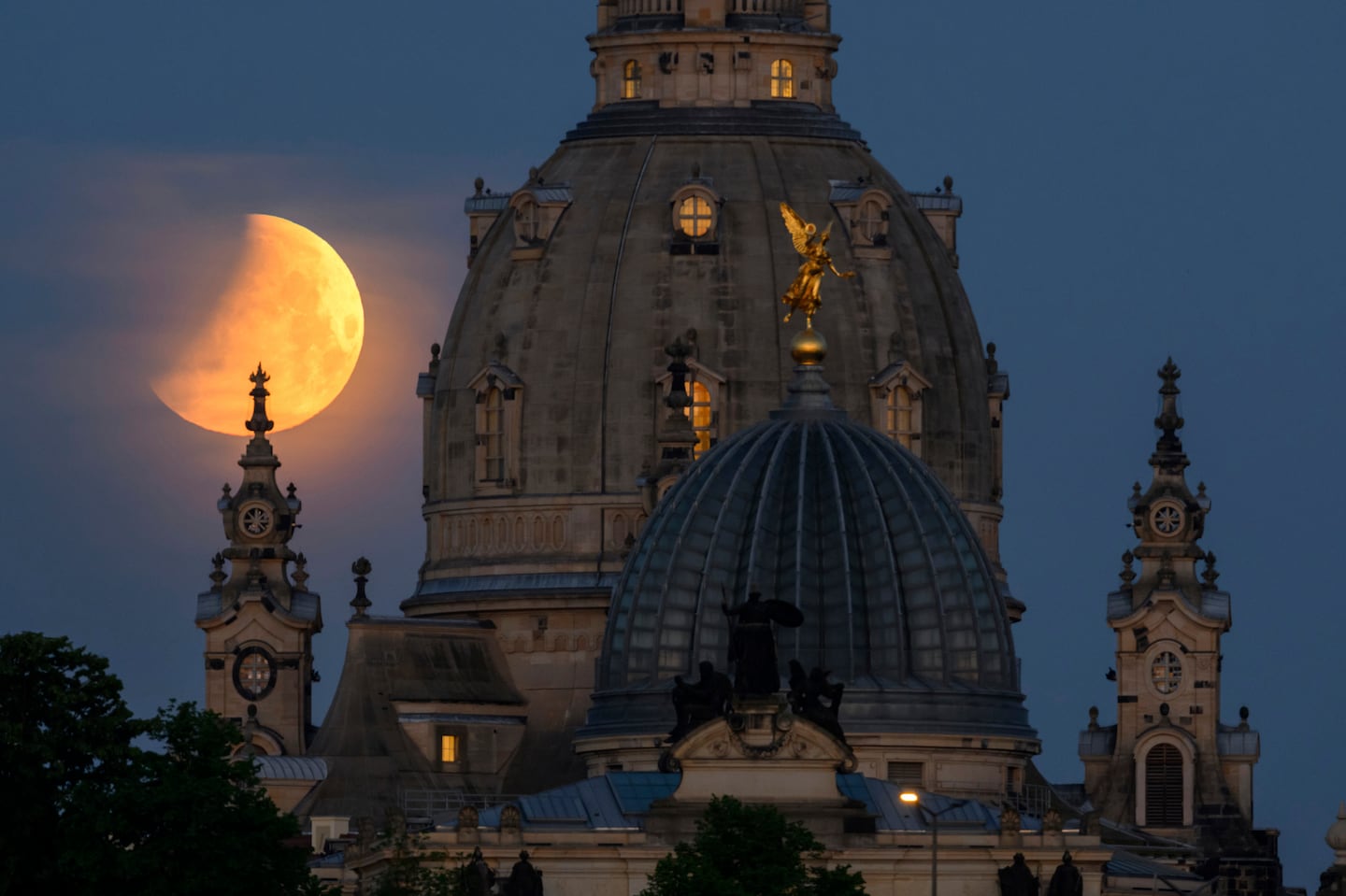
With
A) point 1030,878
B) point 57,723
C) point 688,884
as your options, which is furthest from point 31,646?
point 1030,878

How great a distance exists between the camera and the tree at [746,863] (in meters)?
185

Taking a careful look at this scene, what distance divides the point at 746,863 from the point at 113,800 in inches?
566

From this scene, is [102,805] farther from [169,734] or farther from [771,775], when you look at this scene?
[771,775]

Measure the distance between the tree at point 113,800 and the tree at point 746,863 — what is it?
326 inches

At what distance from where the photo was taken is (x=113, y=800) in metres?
182

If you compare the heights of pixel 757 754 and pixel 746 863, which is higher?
pixel 757 754

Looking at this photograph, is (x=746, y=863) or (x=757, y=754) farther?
(x=757, y=754)

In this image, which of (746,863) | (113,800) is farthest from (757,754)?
(113,800)

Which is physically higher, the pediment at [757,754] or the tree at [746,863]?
the pediment at [757,754]

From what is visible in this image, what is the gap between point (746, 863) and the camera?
18738 cm

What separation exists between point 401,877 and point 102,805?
7.28 meters

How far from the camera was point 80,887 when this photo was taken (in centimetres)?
18238

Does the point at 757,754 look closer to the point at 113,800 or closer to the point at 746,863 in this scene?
the point at 746,863

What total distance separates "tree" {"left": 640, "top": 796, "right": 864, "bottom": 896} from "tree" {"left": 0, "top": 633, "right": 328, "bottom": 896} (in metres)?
8.29
